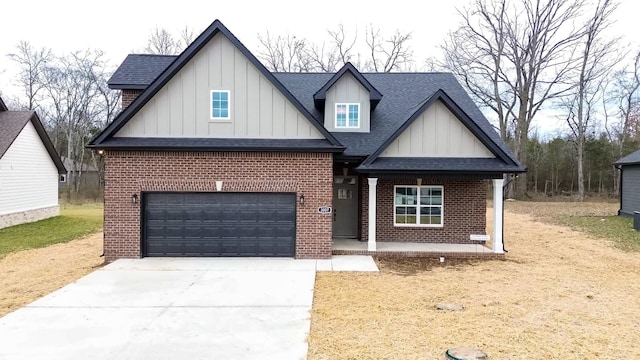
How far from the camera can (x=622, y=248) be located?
14.4 metres

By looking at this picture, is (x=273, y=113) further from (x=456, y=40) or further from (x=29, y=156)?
(x=456, y=40)

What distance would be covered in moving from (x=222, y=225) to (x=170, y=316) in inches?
195

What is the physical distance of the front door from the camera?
48.2ft

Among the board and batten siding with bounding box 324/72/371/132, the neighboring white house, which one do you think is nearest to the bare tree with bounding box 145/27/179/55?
the neighboring white house

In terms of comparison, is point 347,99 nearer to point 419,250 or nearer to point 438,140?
point 438,140

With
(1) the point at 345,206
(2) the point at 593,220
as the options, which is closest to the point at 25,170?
(1) the point at 345,206

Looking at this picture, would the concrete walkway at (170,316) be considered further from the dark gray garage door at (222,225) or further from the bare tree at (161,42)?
the bare tree at (161,42)

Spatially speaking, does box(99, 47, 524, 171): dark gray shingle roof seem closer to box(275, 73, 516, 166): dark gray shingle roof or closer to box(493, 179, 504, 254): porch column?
box(275, 73, 516, 166): dark gray shingle roof

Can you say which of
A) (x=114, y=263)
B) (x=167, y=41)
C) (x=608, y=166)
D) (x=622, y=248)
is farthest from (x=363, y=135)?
(x=608, y=166)

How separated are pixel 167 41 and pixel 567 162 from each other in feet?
131

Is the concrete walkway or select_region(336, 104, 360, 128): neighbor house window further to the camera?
select_region(336, 104, 360, 128): neighbor house window

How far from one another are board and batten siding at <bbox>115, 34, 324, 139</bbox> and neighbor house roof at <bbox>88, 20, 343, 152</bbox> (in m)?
0.15

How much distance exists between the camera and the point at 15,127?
20125mm

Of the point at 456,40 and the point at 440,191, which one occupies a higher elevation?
the point at 456,40
